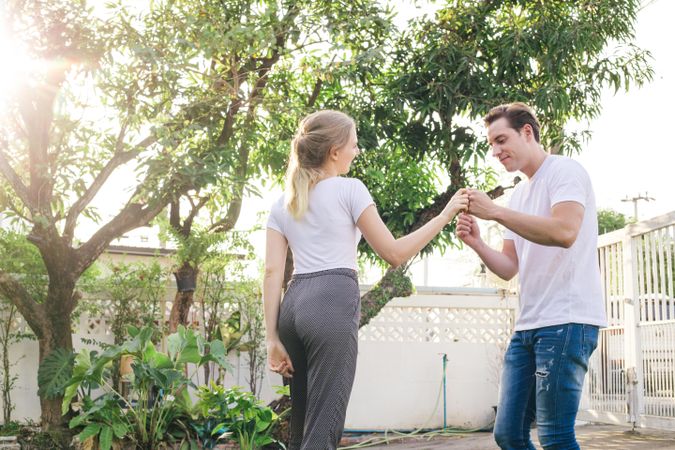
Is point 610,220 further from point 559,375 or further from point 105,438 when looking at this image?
point 559,375

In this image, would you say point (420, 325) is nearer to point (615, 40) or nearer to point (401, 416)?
point (401, 416)

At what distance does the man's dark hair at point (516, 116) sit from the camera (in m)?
2.59

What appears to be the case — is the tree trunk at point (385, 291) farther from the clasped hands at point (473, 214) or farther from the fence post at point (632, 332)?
the clasped hands at point (473, 214)

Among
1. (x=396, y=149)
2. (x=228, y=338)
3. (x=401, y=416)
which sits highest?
(x=396, y=149)

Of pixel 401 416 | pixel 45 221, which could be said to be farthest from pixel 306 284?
pixel 401 416

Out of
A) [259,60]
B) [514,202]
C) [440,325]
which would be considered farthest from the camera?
[440,325]

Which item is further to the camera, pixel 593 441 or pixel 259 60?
pixel 259 60

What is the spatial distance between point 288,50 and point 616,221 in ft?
59.7

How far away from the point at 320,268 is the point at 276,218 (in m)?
0.24

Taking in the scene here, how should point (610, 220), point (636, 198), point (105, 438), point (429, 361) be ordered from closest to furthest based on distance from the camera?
point (105, 438), point (429, 361), point (610, 220), point (636, 198)

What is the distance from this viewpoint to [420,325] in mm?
8359

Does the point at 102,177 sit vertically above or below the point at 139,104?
below

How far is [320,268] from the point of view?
2266mm

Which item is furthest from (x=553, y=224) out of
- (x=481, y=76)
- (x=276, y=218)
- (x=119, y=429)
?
(x=481, y=76)
